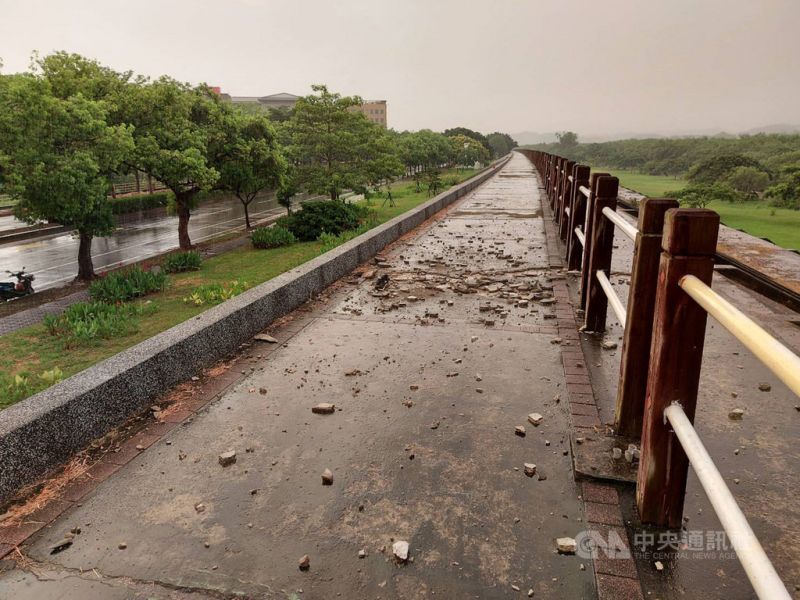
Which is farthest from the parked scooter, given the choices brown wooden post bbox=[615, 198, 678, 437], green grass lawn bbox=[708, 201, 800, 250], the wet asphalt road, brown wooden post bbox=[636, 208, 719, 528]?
green grass lawn bbox=[708, 201, 800, 250]

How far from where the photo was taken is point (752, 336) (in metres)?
1.34

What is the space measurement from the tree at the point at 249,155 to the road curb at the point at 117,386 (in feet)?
57.6

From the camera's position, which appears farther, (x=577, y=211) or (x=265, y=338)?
(x=577, y=211)

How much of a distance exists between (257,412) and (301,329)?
5.62 ft

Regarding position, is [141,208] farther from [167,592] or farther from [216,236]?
[167,592]

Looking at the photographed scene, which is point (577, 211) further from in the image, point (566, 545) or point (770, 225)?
point (770, 225)

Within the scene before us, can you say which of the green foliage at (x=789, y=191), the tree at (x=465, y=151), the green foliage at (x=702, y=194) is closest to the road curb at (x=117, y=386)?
the green foliage at (x=789, y=191)

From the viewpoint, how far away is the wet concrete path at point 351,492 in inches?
80.6

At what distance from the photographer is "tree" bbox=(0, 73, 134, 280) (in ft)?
42.3

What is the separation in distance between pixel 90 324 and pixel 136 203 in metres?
34.1

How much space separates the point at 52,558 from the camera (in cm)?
218

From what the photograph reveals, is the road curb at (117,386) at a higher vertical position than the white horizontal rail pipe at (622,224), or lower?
lower

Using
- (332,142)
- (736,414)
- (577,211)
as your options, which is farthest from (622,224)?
(332,142)

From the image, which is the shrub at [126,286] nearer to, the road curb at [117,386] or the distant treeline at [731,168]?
the road curb at [117,386]
